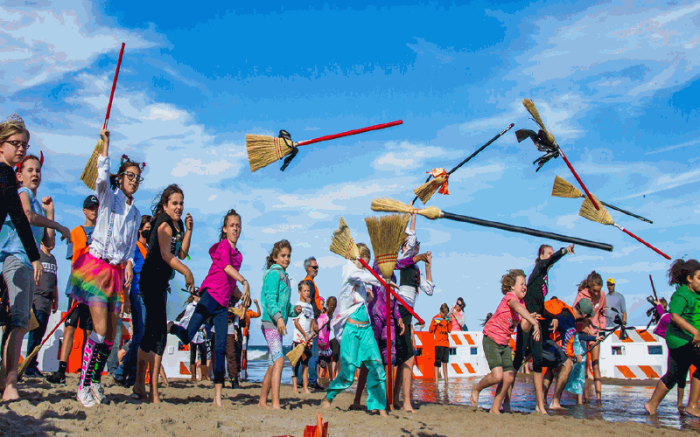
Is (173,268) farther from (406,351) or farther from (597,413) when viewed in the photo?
(597,413)

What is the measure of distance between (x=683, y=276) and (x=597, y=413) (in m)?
2.00

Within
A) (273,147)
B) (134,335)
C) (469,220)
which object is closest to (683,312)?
(469,220)

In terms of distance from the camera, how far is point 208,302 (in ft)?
17.2

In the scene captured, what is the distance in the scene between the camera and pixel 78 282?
13.9 feet

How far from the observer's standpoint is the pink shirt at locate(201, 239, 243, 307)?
529cm

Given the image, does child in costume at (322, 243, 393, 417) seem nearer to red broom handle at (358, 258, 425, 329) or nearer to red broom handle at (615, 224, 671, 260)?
red broom handle at (358, 258, 425, 329)

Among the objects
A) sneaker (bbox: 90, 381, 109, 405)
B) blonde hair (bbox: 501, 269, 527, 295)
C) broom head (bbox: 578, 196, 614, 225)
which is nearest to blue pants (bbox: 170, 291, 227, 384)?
sneaker (bbox: 90, 381, 109, 405)

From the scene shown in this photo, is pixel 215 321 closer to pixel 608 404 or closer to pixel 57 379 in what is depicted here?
pixel 57 379

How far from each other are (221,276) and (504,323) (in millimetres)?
3275

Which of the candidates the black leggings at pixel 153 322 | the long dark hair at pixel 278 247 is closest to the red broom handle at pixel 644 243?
the long dark hair at pixel 278 247

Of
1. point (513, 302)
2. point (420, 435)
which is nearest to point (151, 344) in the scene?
point (420, 435)

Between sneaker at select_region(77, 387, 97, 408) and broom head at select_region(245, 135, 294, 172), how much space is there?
2.36 metres

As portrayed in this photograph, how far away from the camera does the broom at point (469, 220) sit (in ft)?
14.3

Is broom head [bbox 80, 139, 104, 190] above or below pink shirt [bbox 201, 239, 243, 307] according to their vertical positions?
above
